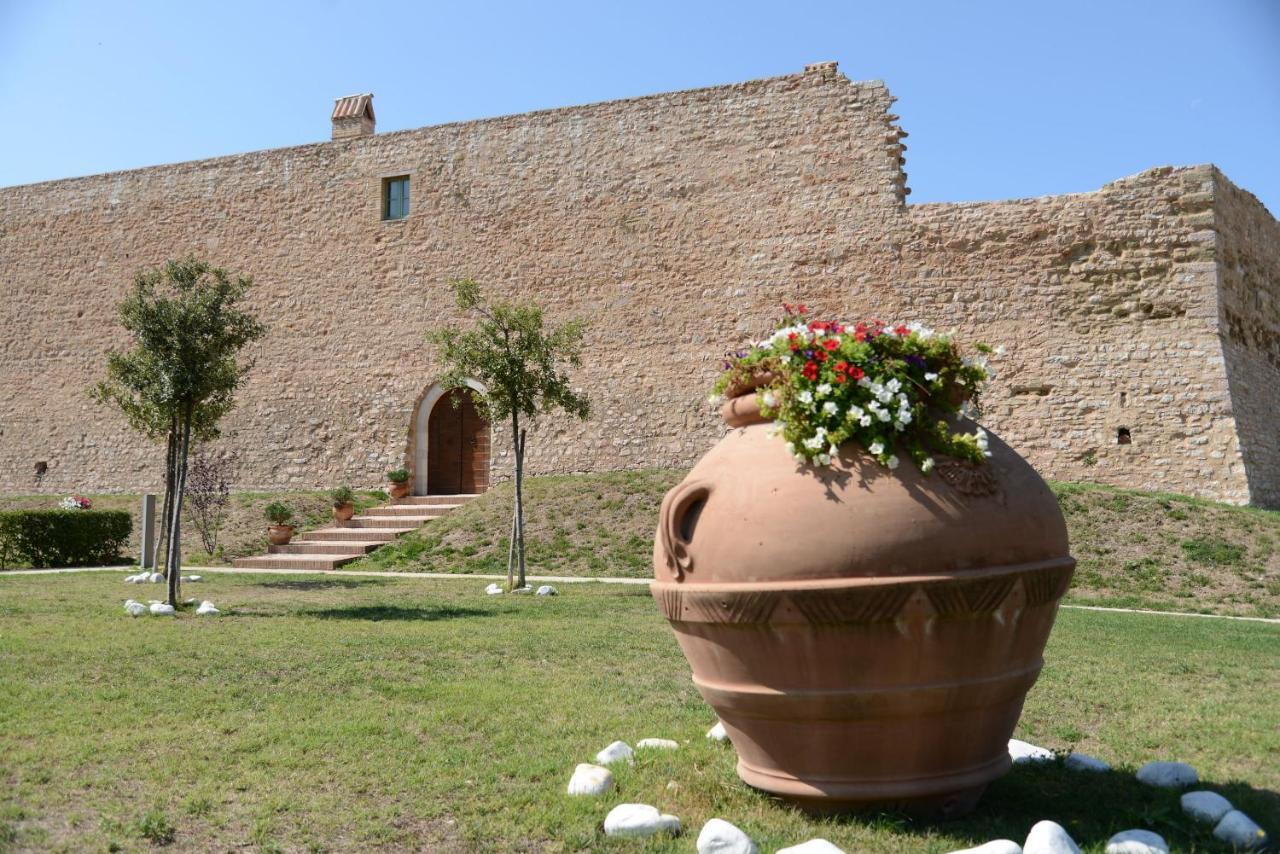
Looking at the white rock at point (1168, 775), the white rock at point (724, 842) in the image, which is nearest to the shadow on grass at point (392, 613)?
the white rock at point (724, 842)

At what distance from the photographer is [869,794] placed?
A: 10.8 ft

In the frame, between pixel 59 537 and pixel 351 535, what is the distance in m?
4.44

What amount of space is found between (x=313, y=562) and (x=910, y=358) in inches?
513

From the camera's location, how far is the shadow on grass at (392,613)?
A: 885 cm

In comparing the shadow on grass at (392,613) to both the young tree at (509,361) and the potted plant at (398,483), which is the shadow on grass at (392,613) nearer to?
A: the young tree at (509,361)

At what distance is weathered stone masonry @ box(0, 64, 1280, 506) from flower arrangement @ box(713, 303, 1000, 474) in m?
13.1

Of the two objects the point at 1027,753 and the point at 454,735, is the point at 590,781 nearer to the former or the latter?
the point at 454,735

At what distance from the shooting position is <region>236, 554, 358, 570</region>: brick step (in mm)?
14984

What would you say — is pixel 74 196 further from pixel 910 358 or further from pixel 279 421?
pixel 910 358

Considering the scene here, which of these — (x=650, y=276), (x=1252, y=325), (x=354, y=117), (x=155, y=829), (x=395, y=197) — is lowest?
(x=155, y=829)

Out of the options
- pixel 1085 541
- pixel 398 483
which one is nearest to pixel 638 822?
pixel 1085 541

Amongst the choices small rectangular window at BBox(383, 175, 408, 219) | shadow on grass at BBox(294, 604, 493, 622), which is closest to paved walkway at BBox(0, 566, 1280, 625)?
shadow on grass at BBox(294, 604, 493, 622)

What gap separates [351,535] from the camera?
16.5 meters

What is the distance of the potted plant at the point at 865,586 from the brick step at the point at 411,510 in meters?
14.5
